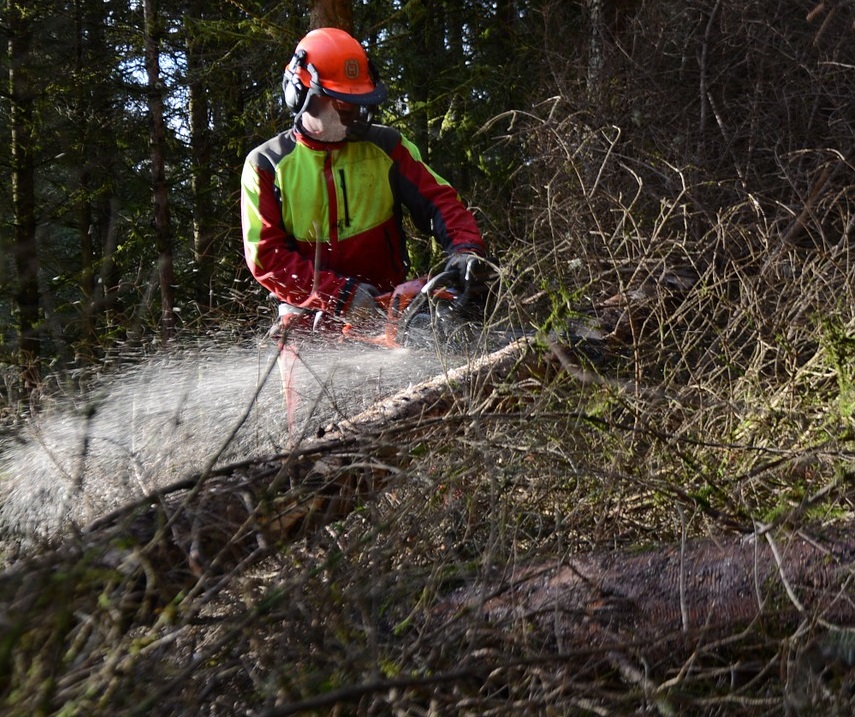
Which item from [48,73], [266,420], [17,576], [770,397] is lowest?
[266,420]

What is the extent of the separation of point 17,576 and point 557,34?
27.8ft

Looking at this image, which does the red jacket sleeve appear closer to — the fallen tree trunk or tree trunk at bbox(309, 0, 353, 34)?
the fallen tree trunk

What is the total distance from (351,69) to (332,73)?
12 centimetres

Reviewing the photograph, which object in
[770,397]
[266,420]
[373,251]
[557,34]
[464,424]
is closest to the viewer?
[464,424]

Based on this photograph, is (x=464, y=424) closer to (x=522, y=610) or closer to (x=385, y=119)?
(x=522, y=610)

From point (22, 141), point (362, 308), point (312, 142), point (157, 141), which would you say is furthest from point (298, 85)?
point (22, 141)

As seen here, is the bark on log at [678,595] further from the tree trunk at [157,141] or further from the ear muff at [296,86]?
the tree trunk at [157,141]

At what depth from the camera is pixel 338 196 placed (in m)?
4.97

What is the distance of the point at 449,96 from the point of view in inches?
378

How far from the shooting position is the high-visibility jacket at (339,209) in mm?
4785

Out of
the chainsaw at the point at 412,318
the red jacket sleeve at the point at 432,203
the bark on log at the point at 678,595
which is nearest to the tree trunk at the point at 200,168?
the red jacket sleeve at the point at 432,203

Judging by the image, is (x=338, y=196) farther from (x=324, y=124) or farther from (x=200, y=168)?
(x=200, y=168)

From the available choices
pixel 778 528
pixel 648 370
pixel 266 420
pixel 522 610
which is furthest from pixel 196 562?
pixel 648 370

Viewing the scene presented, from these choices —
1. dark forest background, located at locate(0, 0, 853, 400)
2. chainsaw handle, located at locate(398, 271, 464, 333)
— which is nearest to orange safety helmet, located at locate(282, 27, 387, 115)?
chainsaw handle, located at locate(398, 271, 464, 333)
